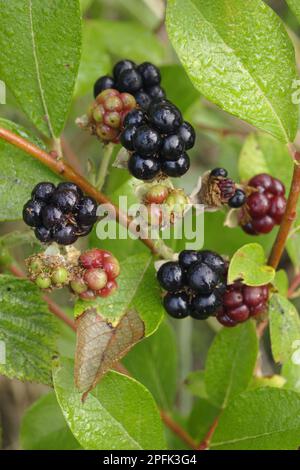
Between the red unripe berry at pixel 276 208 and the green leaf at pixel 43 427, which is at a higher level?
the red unripe berry at pixel 276 208

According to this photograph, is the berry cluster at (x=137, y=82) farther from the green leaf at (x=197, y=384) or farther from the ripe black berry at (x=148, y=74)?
the green leaf at (x=197, y=384)

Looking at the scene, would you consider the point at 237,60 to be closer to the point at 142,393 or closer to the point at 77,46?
the point at 77,46

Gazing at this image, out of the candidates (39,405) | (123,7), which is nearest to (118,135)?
(39,405)

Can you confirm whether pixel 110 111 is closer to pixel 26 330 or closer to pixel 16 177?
pixel 16 177

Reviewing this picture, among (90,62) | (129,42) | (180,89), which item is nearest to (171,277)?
(180,89)

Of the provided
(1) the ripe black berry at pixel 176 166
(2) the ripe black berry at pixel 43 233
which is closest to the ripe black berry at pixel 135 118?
(1) the ripe black berry at pixel 176 166

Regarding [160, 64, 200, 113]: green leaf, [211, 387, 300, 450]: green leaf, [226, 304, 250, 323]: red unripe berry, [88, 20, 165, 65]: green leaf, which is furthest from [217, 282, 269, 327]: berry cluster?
[88, 20, 165, 65]: green leaf
